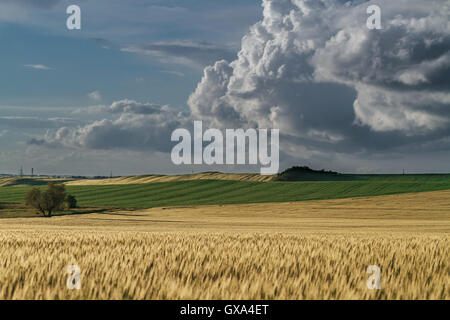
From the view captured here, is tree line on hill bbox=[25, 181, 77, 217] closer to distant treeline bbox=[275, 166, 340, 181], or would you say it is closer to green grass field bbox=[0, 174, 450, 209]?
green grass field bbox=[0, 174, 450, 209]

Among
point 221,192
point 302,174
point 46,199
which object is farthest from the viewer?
point 302,174

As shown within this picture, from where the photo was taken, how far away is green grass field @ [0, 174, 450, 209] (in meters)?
92.7

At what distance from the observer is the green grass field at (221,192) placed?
92.7 m

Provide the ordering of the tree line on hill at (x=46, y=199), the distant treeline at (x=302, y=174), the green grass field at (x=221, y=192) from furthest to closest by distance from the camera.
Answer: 1. the distant treeline at (x=302, y=174)
2. the green grass field at (x=221, y=192)
3. the tree line on hill at (x=46, y=199)

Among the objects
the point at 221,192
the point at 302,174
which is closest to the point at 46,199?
the point at 221,192

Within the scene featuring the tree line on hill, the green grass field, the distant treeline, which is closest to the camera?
the tree line on hill

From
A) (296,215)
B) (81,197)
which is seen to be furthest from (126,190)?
(296,215)

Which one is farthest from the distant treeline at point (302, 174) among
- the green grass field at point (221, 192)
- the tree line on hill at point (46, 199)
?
the tree line on hill at point (46, 199)

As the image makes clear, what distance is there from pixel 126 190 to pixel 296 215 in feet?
210

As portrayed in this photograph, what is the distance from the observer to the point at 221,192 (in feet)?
349

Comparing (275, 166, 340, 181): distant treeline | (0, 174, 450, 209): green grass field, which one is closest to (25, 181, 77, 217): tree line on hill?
(0, 174, 450, 209): green grass field

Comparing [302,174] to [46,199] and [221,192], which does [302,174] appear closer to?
[221,192]

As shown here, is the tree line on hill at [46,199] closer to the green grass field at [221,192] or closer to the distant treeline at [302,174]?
the green grass field at [221,192]
